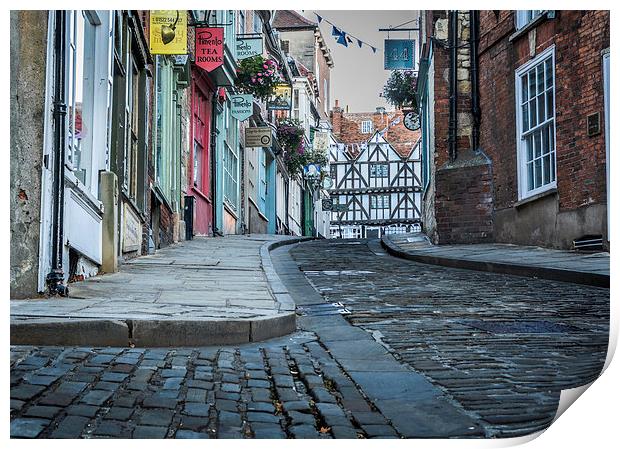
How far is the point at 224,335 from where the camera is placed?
3.59 m

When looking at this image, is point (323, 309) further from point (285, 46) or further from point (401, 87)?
point (285, 46)

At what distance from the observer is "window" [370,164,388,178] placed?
1615 inches

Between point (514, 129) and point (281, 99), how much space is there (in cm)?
1226

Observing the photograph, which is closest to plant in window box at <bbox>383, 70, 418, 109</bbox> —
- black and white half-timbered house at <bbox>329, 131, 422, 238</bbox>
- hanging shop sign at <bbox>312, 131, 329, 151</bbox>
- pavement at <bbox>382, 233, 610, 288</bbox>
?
pavement at <bbox>382, 233, 610, 288</bbox>

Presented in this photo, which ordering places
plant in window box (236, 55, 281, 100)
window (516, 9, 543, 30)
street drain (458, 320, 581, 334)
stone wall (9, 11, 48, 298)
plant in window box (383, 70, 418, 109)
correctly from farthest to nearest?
1. plant in window box (383, 70, 418, 109)
2. plant in window box (236, 55, 281, 100)
3. window (516, 9, 543, 30)
4. street drain (458, 320, 581, 334)
5. stone wall (9, 11, 48, 298)

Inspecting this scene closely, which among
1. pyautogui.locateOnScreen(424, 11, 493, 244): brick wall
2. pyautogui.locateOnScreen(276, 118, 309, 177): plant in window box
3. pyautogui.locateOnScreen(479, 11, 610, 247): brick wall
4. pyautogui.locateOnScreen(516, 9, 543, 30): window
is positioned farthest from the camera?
pyautogui.locateOnScreen(276, 118, 309, 177): plant in window box

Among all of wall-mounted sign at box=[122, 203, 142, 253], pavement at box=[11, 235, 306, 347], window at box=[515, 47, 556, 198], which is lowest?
pavement at box=[11, 235, 306, 347]

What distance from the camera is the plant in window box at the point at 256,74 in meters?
15.8

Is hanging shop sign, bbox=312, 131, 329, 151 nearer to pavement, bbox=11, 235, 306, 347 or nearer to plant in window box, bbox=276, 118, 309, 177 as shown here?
plant in window box, bbox=276, 118, 309, 177

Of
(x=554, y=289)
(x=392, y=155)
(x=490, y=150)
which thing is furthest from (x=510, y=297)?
(x=392, y=155)

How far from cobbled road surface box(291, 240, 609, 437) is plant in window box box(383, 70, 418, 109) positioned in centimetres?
873

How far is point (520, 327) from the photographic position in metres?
4.20

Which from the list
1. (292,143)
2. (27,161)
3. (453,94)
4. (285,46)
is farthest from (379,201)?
(27,161)

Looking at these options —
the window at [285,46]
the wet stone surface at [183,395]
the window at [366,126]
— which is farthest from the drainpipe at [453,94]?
the window at [366,126]
